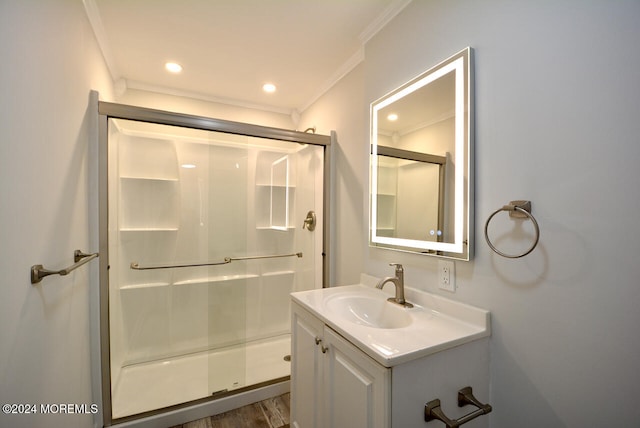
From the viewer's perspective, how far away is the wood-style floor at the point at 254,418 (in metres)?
1.63

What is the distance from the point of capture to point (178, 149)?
7.29ft

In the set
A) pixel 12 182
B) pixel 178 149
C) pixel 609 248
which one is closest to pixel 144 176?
pixel 178 149

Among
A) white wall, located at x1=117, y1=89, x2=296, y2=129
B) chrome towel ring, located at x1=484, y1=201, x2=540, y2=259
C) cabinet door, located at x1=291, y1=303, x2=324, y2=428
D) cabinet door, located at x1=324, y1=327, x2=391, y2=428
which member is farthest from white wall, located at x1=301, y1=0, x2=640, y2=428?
white wall, located at x1=117, y1=89, x2=296, y2=129

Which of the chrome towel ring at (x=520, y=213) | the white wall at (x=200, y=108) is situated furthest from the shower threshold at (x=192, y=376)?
the white wall at (x=200, y=108)

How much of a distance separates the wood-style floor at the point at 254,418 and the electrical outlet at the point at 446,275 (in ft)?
4.32

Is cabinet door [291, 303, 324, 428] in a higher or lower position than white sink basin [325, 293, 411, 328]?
lower

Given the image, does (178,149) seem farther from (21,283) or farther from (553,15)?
(553,15)

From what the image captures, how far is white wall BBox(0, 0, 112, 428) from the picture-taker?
0.77 meters

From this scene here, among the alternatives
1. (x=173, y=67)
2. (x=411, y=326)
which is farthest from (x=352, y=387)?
(x=173, y=67)

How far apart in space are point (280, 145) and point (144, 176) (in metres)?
1.15

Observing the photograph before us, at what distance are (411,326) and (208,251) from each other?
1813 mm

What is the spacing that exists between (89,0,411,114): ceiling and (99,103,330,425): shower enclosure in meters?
0.52

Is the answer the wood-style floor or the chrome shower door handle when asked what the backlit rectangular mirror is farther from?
the wood-style floor

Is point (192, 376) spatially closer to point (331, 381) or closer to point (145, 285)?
point (145, 285)
